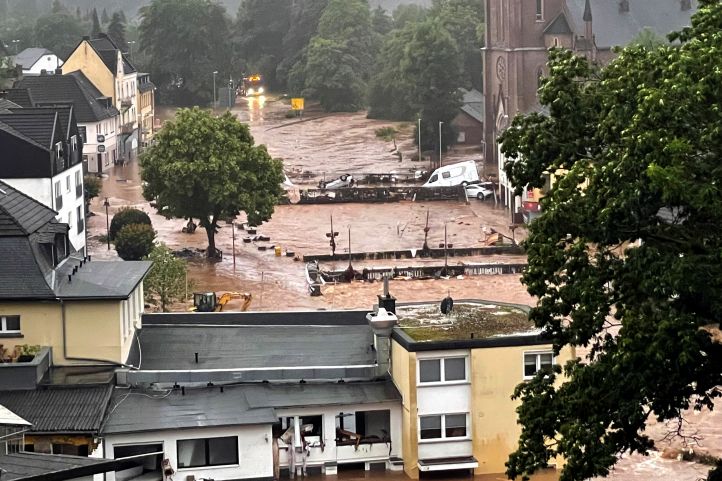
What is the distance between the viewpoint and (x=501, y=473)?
3706cm

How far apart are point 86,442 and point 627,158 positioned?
1549cm

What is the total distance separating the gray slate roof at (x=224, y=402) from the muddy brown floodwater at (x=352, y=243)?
1.86 meters

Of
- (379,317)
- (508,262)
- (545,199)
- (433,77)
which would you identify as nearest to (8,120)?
(508,262)

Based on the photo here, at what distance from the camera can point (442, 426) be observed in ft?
121

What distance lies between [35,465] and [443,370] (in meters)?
15.7

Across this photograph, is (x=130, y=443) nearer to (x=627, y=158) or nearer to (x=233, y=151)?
(x=627, y=158)

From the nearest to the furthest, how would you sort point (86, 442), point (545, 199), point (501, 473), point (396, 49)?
point (545, 199) → point (86, 442) → point (501, 473) → point (396, 49)

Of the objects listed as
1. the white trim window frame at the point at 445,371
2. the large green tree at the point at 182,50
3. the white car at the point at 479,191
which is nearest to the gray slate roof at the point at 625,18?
the white car at the point at 479,191

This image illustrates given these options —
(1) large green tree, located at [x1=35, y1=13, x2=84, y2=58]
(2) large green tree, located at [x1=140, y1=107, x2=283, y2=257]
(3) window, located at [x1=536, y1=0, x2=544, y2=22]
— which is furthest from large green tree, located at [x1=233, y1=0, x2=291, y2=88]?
(2) large green tree, located at [x1=140, y1=107, x2=283, y2=257]

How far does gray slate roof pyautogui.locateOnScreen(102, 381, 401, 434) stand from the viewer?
35500 mm

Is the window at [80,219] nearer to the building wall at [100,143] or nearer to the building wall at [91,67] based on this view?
the building wall at [100,143]

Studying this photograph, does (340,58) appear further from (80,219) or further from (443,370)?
(443,370)

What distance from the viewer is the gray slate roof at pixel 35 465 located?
72.4 ft

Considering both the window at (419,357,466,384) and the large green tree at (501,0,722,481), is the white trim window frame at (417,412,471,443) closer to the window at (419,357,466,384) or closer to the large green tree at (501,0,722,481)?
the window at (419,357,466,384)
